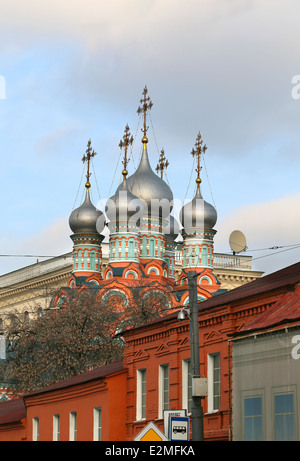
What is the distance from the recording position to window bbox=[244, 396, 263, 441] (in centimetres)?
1923

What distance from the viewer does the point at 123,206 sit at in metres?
62.3

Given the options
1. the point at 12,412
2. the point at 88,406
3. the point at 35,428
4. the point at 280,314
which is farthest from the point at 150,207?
the point at 280,314

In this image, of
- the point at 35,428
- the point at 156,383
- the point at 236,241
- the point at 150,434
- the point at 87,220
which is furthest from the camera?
Answer: the point at 236,241

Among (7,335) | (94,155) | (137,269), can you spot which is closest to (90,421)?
(7,335)

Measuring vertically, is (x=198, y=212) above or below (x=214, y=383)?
Result: above

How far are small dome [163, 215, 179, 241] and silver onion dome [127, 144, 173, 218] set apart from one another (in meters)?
2.18

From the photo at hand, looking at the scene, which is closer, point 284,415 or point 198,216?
point 284,415

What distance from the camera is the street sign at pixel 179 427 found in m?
16.8

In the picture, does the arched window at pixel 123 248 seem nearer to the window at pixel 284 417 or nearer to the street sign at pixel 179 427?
the window at pixel 284 417

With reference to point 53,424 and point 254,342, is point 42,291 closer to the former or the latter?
point 53,424

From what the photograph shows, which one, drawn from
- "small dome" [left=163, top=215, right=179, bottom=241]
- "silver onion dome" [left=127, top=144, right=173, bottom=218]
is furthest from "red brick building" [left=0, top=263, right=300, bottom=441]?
"small dome" [left=163, top=215, right=179, bottom=241]

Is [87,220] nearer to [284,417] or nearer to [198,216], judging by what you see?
[198,216]

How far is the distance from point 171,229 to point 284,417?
52.6 meters

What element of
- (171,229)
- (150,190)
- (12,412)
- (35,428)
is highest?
(150,190)
